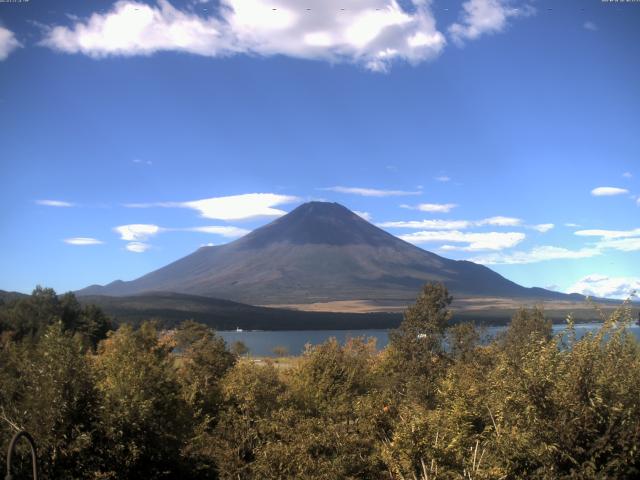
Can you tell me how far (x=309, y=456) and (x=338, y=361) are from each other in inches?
634

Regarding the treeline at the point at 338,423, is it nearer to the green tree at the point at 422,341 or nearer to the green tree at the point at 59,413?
the green tree at the point at 59,413

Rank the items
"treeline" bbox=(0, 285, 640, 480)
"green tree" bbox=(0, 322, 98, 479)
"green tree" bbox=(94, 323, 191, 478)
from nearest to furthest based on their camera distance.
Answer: "treeline" bbox=(0, 285, 640, 480) < "green tree" bbox=(0, 322, 98, 479) < "green tree" bbox=(94, 323, 191, 478)

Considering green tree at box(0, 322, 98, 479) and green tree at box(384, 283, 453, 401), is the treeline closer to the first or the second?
green tree at box(0, 322, 98, 479)

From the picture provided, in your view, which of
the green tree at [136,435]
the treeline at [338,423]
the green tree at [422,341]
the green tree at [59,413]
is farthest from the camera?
the green tree at [422,341]

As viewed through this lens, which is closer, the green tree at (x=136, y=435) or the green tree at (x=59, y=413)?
the green tree at (x=59, y=413)

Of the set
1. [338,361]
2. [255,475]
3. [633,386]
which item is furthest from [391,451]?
[338,361]

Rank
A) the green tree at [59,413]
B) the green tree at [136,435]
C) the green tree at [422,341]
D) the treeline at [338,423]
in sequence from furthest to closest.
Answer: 1. the green tree at [422,341]
2. the green tree at [136,435]
3. the green tree at [59,413]
4. the treeline at [338,423]

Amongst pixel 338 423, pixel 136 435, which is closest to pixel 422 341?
pixel 338 423

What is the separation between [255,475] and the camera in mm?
16672

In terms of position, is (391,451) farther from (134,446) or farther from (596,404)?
(134,446)

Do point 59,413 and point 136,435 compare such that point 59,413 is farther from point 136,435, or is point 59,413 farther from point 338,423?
point 338,423

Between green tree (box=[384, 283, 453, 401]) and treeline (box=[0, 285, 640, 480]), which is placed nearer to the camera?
treeline (box=[0, 285, 640, 480])

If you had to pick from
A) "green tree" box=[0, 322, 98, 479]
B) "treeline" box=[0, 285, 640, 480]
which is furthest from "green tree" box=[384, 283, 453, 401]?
"green tree" box=[0, 322, 98, 479]

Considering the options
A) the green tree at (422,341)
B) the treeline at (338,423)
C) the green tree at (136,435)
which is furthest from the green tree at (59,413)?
the green tree at (422,341)
